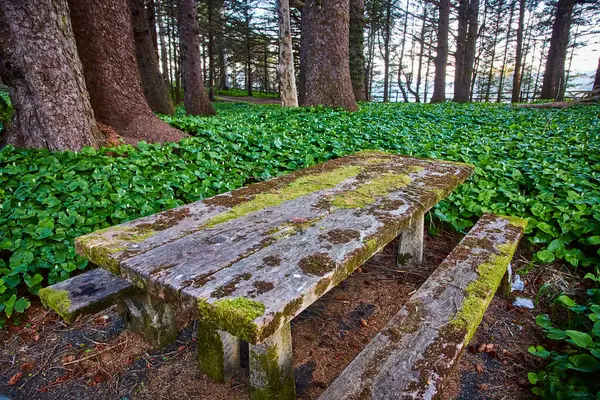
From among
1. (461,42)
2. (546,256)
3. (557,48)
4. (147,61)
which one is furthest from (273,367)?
(461,42)

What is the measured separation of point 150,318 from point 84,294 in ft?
1.44

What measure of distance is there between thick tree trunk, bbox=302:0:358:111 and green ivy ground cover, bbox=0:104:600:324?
2.65 m

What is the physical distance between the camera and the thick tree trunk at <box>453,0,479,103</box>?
1354cm

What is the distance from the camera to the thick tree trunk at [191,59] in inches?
324

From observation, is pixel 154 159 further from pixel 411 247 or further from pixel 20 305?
pixel 411 247

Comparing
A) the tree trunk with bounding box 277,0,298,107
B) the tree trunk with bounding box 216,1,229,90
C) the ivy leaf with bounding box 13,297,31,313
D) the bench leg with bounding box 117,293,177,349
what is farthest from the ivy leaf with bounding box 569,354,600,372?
the tree trunk with bounding box 216,1,229,90

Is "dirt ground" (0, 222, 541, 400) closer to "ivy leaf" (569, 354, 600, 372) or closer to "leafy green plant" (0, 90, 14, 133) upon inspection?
"ivy leaf" (569, 354, 600, 372)

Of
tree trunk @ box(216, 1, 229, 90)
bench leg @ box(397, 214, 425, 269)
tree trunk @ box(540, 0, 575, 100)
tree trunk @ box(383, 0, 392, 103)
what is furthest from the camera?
tree trunk @ box(383, 0, 392, 103)

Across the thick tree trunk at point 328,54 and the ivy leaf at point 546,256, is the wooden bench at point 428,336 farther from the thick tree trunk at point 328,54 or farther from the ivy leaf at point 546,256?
the thick tree trunk at point 328,54

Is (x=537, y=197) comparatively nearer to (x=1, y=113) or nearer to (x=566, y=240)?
(x=566, y=240)

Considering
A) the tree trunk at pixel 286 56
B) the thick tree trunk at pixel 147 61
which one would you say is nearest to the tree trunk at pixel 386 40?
the tree trunk at pixel 286 56

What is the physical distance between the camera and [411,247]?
278cm

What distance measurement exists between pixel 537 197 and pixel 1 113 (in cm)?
548

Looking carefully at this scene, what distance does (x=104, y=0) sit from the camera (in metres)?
3.88
